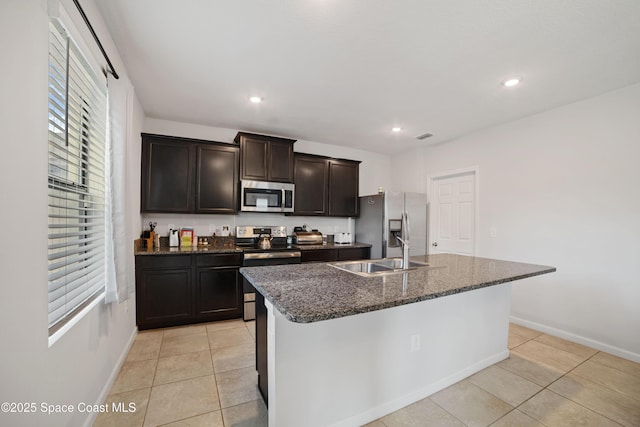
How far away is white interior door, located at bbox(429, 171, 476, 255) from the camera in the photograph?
3959mm

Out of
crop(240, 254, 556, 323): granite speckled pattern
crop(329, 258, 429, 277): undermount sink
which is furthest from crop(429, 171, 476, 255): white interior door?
crop(329, 258, 429, 277): undermount sink

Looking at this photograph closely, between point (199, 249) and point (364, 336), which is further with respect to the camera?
point (199, 249)

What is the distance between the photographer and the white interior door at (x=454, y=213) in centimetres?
396

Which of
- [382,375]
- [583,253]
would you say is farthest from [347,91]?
[583,253]

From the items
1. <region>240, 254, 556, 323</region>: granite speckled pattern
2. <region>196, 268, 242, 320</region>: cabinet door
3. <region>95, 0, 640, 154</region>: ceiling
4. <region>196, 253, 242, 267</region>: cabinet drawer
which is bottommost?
<region>196, 268, 242, 320</region>: cabinet door

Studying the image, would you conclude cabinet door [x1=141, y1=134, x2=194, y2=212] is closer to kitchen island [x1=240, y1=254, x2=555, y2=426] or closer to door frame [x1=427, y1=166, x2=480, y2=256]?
kitchen island [x1=240, y1=254, x2=555, y2=426]

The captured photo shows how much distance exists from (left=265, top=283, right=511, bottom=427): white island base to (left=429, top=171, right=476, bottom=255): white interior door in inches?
73.1

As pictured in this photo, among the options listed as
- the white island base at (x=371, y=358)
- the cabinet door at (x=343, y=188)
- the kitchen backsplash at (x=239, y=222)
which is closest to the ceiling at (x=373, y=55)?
the cabinet door at (x=343, y=188)

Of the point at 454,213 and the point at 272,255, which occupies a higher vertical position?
the point at 454,213

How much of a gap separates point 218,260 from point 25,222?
236 centimetres

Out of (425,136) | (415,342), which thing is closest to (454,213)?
(425,136)

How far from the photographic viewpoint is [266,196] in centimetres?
390

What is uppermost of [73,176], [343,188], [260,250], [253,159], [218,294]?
[253,159]

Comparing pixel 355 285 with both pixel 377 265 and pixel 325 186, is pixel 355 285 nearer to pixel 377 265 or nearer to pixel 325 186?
pixel 377 265
